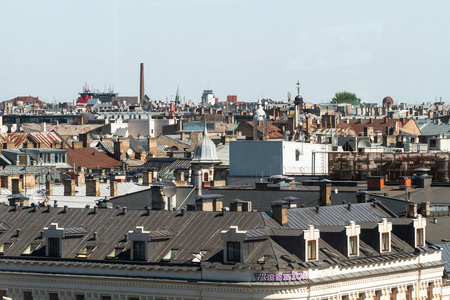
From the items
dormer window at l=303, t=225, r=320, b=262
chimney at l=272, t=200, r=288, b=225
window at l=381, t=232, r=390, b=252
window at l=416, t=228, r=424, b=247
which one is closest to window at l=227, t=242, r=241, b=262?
dormer window at l=303, t=225, r=320, b=262

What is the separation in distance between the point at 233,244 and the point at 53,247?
362 inches

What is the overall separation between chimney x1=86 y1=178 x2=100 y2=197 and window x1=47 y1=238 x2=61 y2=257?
32.6 m

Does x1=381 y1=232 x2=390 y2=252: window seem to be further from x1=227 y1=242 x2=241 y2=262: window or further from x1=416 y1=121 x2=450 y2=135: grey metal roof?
x1=416 y1=121 x2=450 y2=135: grey metal roof

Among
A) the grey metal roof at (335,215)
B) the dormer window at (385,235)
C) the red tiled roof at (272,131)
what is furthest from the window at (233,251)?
the red tiled roof at (272,131)

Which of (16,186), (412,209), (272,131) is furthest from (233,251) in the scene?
(272,131)

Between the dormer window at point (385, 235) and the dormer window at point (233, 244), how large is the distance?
668cm

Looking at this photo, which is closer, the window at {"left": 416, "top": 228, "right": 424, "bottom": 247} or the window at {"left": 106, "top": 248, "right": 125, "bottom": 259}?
the window at {"left": 106, "top": 248, "right": 125, "bottom": 259}

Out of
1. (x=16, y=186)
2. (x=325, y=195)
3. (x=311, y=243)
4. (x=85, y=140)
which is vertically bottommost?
(x=311, y=243)

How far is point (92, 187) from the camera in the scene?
3701 inches

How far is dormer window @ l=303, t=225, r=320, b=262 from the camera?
53.9m

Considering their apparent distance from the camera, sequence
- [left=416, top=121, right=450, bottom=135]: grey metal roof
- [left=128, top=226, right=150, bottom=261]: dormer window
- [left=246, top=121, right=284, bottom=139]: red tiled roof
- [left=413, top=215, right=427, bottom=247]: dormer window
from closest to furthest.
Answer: [left=128, top=226, right=150, bottom=261]: dormer window < [left=413, top=215, right=427, bottom=247]: dormer window < [left=246, top=121, right=284, bottom=139]: red tiled roof < [left=416, top=121, right=450, bottom=135]: grey metal roof

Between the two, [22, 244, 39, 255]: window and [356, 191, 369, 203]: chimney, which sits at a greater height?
[356, 191, 369, 203]: chimney

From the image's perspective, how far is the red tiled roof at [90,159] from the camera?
A: 147625mm

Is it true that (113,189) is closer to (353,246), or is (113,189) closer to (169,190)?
(169,190)
